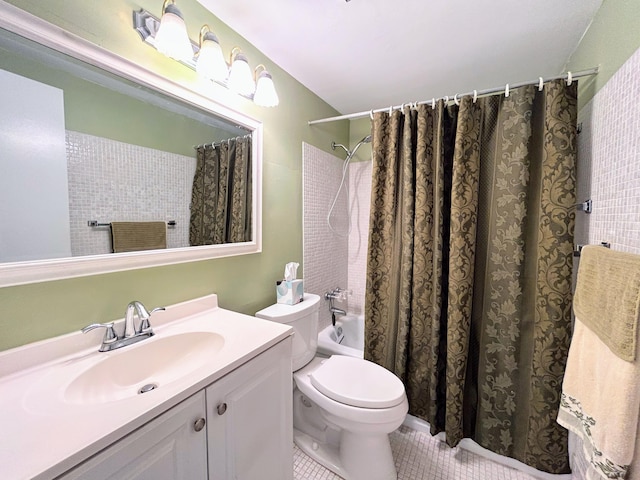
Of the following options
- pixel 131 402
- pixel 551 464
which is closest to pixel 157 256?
pixel 131 402

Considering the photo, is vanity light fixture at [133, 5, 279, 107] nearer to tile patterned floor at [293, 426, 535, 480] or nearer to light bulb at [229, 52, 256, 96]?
light bulb at [229, 52, 256, 96]

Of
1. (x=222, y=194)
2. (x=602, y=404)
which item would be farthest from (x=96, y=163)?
(x=602, y=404)

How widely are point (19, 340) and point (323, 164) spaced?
5.98ft

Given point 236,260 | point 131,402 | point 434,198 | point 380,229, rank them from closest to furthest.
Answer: point 131,402 < point 236,260 < point 434,198 < point 380,229

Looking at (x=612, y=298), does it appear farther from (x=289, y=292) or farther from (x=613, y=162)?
(x=289, y=292)

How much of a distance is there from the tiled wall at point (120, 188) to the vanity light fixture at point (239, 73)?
16.6 inches

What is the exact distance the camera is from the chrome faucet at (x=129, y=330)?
2.81 ft

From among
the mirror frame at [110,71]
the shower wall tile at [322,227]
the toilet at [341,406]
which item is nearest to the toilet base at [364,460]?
the toilet at [341,406]

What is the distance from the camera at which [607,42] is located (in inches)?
41.0

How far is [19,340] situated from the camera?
2.41 feet

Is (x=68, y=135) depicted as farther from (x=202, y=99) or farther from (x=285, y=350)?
(x=285, y=350)

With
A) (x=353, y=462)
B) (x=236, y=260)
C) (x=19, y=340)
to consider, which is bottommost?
(x=353, y=462)

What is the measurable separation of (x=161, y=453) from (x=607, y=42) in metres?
2.10

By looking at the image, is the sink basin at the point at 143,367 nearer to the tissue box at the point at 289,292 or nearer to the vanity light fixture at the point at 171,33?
the tissue box at the point at 289,292
